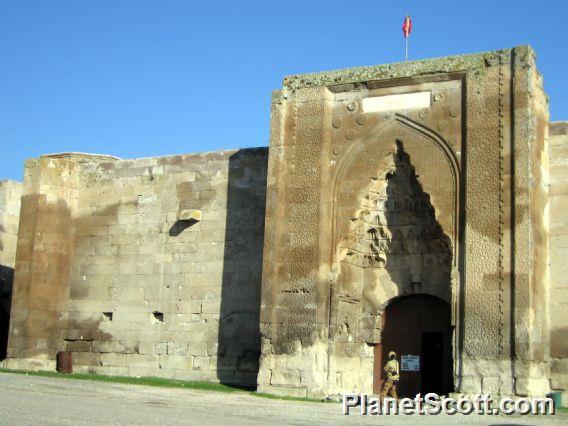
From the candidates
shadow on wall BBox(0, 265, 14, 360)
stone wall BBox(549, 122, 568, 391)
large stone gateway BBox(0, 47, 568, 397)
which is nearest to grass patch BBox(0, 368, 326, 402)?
large stone gateway BBox(0, 47, 568, 397)

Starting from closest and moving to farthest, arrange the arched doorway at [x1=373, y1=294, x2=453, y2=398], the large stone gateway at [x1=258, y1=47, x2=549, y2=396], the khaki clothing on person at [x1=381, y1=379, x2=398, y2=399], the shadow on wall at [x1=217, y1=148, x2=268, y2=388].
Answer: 1. the large stone gateway at [x1=258, y1=47, x2=549, y2=396]
2. the khaki clothing on person at [x1=381, y1=379, x2=398, y2=399]
3. the arched doorway at [x1=373, y1=294, x2=453, y2=398]
4. the shadow on wall at [x1=217, y1=148, x2=268, y2=388]

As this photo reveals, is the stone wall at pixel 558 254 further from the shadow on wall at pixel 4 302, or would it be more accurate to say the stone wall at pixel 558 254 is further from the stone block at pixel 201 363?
the shadow on wall at pixel 4 302

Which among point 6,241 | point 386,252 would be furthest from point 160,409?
point 6,241

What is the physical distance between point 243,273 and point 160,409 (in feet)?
19.6

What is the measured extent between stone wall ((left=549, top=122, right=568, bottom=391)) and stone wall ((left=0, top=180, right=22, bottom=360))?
13.9 metres

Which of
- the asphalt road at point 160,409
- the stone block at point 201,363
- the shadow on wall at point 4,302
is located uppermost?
the shadow on wall at point 4,302

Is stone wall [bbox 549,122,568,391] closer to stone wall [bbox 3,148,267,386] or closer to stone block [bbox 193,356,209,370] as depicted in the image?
stone wall [bbox 3,148,267,386]

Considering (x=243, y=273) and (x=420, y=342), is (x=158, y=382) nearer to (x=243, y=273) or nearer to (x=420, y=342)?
(x=243, y=273)

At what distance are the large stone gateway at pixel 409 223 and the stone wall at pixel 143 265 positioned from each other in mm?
1734

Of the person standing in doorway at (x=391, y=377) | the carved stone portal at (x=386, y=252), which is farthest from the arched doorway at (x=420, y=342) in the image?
the person standing in doorway at (x=391, y=377)

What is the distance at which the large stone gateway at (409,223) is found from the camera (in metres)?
14.2

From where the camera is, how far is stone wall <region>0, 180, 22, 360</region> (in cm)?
2303

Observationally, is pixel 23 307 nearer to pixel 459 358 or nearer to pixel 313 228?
pixel 313 228

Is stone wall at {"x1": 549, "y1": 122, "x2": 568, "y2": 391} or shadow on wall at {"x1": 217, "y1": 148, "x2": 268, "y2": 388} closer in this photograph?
stone wall at {"x1": 549, "y1": 122, "x2": 568, "y2": 391}
